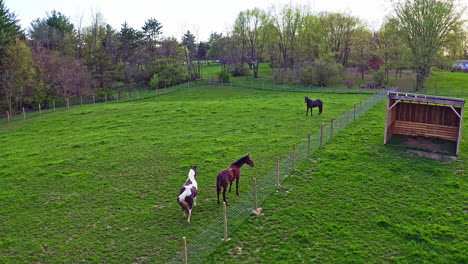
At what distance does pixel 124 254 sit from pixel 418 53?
1901 inches

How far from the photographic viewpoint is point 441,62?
48781 mm

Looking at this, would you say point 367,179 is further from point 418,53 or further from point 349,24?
point 349,24

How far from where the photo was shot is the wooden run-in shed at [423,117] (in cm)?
1948

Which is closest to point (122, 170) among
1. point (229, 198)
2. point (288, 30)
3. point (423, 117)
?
point (229, 198)

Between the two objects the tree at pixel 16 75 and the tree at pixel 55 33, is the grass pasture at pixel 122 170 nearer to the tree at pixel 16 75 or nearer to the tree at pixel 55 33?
the tree at pixel 16 75

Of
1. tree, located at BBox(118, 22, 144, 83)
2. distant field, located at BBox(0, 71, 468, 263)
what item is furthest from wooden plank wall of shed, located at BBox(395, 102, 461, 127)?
tree, located at BBox(118, 22, 144, 83)

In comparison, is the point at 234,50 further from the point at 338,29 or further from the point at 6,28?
the point at 6,28

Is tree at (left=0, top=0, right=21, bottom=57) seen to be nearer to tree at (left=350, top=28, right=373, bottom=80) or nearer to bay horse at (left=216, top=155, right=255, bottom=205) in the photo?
bay horse at (left=216, top=155, right=255, bottom=205)

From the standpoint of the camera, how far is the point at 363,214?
13578mm

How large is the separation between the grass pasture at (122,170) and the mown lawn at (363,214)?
2267 millimetres

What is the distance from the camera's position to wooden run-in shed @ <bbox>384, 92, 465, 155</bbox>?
63.9 feet

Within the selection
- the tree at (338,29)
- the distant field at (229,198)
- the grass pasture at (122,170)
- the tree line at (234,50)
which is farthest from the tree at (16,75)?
the tree at (338,29)

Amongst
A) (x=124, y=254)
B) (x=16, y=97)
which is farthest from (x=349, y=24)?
(x=124, y=254)

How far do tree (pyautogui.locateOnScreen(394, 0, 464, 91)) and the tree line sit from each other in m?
0.12
